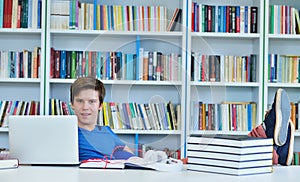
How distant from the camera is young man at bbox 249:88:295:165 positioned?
6.79 ft

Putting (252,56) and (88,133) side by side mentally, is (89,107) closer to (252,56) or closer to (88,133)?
(88,133)

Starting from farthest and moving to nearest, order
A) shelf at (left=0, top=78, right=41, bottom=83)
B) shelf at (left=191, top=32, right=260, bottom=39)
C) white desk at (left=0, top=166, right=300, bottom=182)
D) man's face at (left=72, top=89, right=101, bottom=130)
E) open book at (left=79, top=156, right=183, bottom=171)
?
1. shelf at (left=191, top=32, right=260, bottom=39)
2. shelf at (left=0, top=78, right=41, bottom=83)
3. man's face at (left=72, top=89, right=101, bottom=130)
4. open book at (left=79, top=156, right=183, bottom=171)
5. white desk at (left=0, top=166, right=300, bottom=182)

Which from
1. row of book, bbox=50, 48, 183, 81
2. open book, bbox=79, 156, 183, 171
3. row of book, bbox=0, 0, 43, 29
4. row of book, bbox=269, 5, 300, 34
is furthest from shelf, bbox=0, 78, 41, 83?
open book, bbox=79, 156, 183, 171

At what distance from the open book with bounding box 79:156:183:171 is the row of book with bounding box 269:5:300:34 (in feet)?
7.44

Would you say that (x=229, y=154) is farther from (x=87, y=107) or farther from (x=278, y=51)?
(x=278, y=51)

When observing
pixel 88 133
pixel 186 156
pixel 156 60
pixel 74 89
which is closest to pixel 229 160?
pixel 186 156

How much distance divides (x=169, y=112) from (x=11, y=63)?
1897 millimetres

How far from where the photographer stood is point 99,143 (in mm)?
2057

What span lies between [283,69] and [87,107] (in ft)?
6.70

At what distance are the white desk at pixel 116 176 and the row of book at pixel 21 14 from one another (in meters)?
2.03

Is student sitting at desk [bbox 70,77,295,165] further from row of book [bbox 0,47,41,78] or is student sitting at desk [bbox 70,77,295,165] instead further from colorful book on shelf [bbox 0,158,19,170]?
row of book [bbox 0,47,41,78]

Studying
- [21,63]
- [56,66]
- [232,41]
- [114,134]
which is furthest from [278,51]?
[114,134]

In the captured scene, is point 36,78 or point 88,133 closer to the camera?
point 88,133

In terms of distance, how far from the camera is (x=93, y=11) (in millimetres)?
3918
